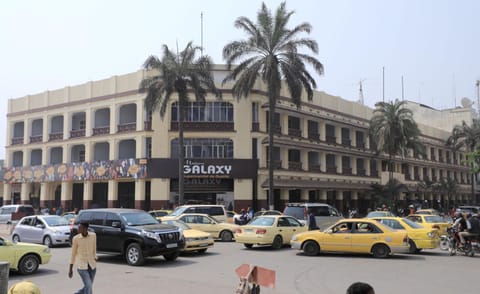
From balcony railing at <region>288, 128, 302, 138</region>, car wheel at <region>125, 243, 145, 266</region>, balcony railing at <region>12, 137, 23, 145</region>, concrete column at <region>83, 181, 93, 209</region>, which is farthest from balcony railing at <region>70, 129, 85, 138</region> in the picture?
car wheel at <region>125, 243, 145, 266</region>

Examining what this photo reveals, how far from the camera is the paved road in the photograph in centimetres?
1117

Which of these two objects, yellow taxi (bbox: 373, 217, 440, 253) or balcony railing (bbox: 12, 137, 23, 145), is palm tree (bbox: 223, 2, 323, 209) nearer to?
yellow taxi (bbox: 373, 217, 440, 253)

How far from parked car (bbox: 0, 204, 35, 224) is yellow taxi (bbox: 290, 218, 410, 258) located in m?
26.3

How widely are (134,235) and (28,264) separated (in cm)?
327

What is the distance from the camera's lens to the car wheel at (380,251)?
55.4 ft

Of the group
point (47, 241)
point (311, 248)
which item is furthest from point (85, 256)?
point (47, 241)

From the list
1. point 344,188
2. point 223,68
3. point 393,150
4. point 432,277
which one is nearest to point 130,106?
point 223,68

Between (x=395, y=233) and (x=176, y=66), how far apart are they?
24.1 m

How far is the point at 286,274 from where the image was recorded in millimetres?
13352

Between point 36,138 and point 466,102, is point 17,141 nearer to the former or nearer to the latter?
point 36,138

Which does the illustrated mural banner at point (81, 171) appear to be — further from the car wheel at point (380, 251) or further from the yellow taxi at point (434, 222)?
the car wheel at point (380, 251)

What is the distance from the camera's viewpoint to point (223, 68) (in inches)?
1706

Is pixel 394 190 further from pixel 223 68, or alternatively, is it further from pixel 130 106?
pixel 130 106

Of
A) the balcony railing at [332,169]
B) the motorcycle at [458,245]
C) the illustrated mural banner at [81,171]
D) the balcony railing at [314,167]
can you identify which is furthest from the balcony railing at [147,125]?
the motorcycle at [458,245]
